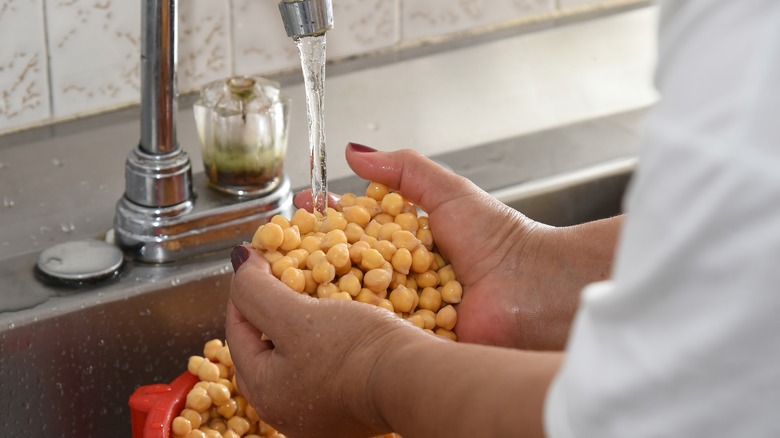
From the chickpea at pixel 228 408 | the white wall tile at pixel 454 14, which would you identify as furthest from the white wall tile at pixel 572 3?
the chickpea at pixel 228 408

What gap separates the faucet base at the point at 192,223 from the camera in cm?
96

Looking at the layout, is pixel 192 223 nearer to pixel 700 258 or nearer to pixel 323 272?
pixel 323 272

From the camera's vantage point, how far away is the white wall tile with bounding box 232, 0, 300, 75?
1181mm

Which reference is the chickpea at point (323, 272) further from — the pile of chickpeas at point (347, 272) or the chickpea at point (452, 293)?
the chickpea at point (452, 293)

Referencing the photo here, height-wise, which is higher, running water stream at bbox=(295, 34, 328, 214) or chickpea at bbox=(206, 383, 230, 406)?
running water stream at bbox=(295, 34, 328, 214)

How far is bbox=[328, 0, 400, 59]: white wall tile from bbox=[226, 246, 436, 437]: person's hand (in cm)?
55

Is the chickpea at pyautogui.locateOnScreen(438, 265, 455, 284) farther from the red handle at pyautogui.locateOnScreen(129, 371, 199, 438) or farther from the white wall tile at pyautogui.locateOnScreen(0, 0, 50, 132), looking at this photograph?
the white wall tile at pyautogui.locateOnScreen(0, 0, 50, 132)

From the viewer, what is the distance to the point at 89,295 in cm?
92

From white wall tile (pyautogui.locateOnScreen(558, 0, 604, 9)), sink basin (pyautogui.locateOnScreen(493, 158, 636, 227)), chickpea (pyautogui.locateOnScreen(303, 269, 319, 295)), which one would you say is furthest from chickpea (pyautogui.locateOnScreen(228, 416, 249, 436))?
white wall tile (pyautogui.locateOnScreen(558, 0, 604, 9))

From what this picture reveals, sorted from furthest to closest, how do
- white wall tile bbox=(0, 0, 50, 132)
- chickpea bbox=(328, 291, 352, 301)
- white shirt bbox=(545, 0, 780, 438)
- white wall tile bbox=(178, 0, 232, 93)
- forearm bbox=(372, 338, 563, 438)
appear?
white wall tile bbox=(178, 0, 232, 93) → white wall tile bbox=(0, 0, 50, 132) → chickpea bbox=(328, 291, 352, 301) → forearm bbox=(372, 338, 563, 438) → white shirt bbox=(545, 0, 780, 438)

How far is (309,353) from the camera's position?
0.70m

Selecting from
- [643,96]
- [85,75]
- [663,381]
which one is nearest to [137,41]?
[85,75]

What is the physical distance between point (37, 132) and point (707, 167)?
0.86m

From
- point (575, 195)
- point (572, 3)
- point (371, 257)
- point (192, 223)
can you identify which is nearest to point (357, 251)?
point (371, 257)
